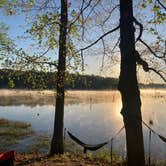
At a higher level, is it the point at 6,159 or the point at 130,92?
the point at 130,92

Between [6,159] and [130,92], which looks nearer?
[6,159]

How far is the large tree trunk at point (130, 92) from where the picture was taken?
7.93 meters

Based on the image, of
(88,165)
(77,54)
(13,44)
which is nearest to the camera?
(77,54)

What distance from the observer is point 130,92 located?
7.92m

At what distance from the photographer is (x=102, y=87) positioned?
115 m

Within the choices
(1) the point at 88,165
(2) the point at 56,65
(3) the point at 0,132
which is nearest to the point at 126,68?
(1) the point at 88,165

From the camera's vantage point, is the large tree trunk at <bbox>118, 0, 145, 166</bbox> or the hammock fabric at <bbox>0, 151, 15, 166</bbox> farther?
the large tree trunk at <bbox>118, 0, 145, 166</bbox>

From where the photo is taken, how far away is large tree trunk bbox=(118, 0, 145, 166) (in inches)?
312

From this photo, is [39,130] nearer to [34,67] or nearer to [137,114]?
[34,67]

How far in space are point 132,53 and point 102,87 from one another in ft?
353

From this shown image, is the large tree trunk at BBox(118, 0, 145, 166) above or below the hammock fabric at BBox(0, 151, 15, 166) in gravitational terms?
above

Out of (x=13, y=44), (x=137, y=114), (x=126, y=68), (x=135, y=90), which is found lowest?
(x=137, y=114)

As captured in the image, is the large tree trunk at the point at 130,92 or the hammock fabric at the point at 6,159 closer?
the hammock fabric at the point at 6,159

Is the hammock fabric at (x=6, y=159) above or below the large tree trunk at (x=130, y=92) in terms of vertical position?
below
